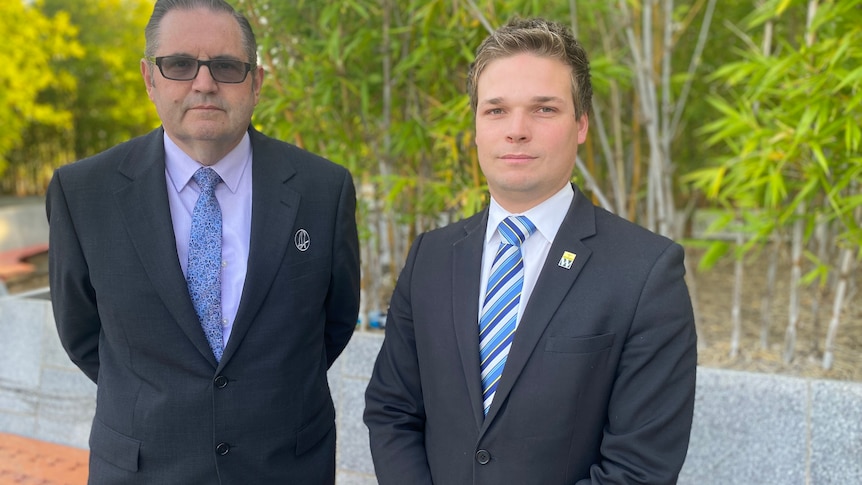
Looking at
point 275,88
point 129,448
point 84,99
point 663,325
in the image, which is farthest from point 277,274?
point 84,99

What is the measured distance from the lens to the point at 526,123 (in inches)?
51.2

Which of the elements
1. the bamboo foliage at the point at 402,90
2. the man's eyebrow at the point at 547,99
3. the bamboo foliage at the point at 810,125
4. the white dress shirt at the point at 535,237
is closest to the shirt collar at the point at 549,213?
the white dress shirt at the point at 535,237

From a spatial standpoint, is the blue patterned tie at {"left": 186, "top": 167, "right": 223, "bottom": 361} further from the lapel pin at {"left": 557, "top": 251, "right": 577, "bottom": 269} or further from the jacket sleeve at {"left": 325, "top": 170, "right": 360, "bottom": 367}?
the lapel pin at {"left": 557, "top": 251, "right": 577, "bottom": 269}

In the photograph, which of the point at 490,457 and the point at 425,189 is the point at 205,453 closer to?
the point at 490,457

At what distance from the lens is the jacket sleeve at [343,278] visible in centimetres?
174

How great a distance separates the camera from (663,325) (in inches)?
50.0

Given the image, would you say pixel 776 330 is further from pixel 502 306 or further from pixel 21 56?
pixel 21 56

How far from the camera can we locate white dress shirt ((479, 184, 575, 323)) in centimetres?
138

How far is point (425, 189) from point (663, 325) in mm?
2229

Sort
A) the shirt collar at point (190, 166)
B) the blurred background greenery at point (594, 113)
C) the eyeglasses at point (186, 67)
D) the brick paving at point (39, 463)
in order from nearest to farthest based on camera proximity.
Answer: the eyeglasses at point (186, 67)
the shirt collar at point (190, 166)
the blurred background greenery at point (594, 113)
the brick paving at point (39, 463)

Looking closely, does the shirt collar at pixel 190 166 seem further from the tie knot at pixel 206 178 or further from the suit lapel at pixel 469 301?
the suit lapel at pixel 469 301

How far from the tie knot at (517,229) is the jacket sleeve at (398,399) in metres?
0.25

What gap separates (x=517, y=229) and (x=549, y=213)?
0.07 meters

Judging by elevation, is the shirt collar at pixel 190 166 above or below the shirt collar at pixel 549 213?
above
